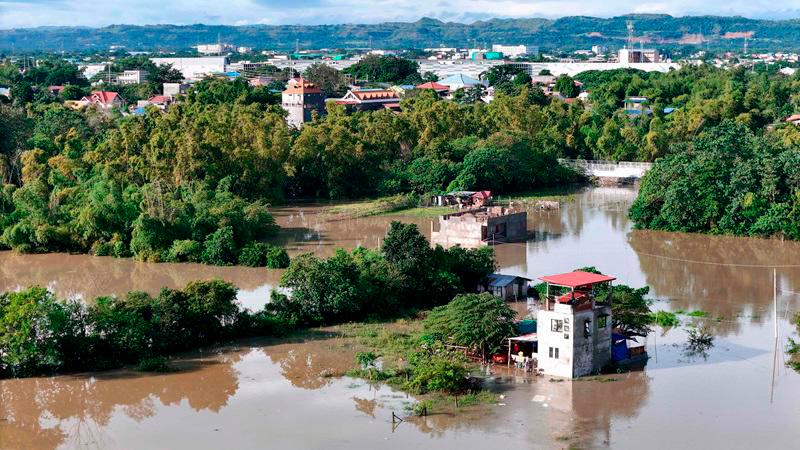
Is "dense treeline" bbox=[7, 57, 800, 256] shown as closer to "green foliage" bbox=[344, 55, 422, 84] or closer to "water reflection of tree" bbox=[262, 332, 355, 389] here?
"water reflection of tree" bbox=[262, 332, 355, 389]

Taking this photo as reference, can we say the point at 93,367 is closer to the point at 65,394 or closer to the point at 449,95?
the point at 65,394

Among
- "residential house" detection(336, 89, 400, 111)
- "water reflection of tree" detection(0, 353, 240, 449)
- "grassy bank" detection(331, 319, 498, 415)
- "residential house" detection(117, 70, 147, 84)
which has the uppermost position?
"residential house" detection(117, 70, 147, 84)

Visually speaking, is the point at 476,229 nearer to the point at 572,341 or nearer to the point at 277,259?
the point at 277,259

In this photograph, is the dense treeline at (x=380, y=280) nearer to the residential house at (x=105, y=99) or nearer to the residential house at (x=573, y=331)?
the residential house at (x=573, y=331)

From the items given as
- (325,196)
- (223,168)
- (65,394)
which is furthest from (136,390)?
(325,196)

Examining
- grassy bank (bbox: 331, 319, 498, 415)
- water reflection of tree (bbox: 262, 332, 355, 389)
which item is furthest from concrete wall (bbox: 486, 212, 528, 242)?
water reflection of tree (bbox: 262, 332, 355, 389)

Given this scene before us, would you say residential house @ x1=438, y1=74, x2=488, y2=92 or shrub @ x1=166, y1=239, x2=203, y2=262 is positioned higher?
residential house @ x1=438, y1=74, x2=488, y2=92

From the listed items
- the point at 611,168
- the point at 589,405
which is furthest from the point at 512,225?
the point at 611,168
